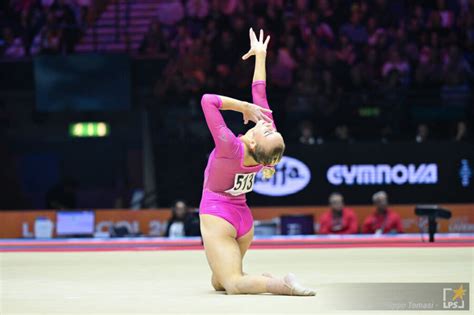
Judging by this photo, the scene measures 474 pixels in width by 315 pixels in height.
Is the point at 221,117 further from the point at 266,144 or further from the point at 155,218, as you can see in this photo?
the point at 155,218

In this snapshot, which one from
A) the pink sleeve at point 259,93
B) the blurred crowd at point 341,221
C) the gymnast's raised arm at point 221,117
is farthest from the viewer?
the blurred crowd at point 341,221

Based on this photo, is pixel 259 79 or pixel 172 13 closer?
pixel 259 79

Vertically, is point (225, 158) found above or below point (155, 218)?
above

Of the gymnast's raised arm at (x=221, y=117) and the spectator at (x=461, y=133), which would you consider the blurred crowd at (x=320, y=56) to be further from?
the gymnast's raised arm at (x=221, y=117)

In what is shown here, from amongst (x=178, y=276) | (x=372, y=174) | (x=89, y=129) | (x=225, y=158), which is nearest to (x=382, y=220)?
(x=372, y=174)

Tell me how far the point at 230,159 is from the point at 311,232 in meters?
7.21

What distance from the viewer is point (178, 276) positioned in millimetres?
8133

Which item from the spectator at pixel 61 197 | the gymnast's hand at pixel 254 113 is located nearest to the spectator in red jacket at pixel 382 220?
the spectator at pixel 61 197

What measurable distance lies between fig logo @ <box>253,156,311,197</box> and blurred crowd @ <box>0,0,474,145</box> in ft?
1.40

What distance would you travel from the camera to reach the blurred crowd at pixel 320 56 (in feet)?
49.5

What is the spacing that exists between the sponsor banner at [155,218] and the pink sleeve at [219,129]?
801 centimetres

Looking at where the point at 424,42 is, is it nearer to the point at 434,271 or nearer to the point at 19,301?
the point at 434,271

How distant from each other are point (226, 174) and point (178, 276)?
169cm

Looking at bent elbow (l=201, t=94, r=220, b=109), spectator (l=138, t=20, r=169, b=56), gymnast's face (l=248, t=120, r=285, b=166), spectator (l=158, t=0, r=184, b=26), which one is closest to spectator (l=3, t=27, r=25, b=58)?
spectator (l=138, t=20, r=169, b=56)
